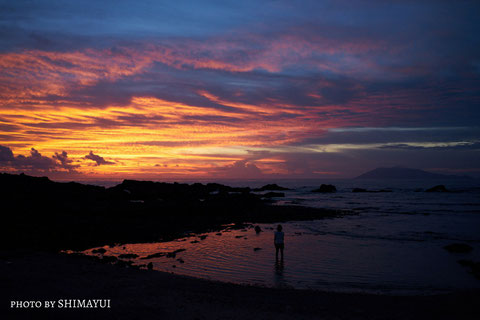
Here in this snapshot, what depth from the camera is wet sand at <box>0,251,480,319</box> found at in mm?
8336

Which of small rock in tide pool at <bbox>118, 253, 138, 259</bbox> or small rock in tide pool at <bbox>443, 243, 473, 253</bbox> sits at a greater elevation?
small rock in tide pool at <bbox>118, 253, 138, 259</bbox>

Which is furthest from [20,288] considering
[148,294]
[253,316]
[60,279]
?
[253,316]

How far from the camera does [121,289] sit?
32.6 feet

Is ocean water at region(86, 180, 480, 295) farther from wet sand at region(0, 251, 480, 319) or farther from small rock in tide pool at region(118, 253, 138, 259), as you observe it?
wet sand at region(0, 251, 480, 319)

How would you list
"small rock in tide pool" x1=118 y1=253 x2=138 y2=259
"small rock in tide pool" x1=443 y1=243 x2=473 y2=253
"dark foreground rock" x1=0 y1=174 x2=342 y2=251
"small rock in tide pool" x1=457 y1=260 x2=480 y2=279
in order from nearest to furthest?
"small rock in tide pool" x1=457 y1=260 x2=480 y2=279 < "small rock in tide pool" x1=118 y1=253 x2=138 y2=259 < "small rock in tide pool" x1=443 y1=243 x2=473 y2=253 < "dark foreground rock" x1=0 y1=174 x2=342 y2=251

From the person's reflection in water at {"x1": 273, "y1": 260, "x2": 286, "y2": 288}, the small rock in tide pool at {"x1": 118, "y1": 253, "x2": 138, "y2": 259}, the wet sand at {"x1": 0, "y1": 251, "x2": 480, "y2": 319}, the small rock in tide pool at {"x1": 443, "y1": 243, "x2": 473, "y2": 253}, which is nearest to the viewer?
the wet sand at {"x1": 0, "y1": 251, "x2": 480, "y2": 319}

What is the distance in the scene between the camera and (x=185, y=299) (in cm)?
941

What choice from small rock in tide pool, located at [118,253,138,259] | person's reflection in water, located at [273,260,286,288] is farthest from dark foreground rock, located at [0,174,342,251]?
person's reflection in water, located at [273,260,286,288]

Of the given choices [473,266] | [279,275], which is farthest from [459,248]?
[279,275]

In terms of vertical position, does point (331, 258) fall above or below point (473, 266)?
below

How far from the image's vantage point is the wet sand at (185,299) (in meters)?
8.34

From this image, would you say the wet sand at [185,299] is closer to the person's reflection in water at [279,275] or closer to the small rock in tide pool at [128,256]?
the person's reflection in water at [279,275]

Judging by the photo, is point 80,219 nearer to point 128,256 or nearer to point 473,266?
point 128,256

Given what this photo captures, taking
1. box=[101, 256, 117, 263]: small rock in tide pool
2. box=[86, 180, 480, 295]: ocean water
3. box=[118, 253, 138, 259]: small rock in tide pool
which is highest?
box=[101, 256, 117, 263]: small rock in tide pool
